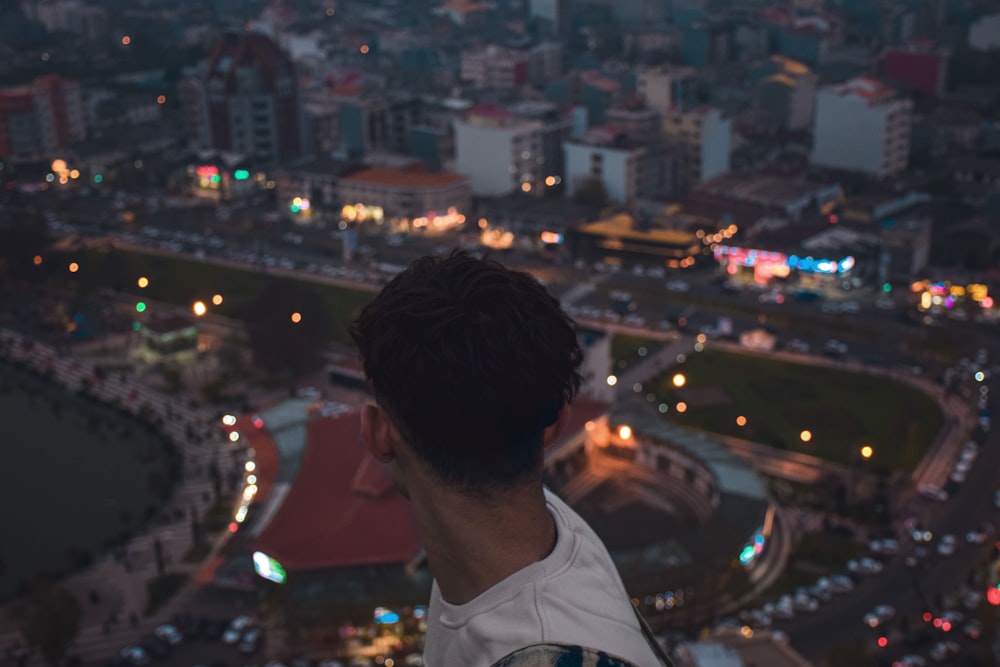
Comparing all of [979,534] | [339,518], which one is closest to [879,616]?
[979,534]

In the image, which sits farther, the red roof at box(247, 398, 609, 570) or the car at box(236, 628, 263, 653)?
the red roof at box(247, 398, 609, 570)

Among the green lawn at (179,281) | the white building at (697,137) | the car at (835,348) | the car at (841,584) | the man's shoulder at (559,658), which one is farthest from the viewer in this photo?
the white building at (697,137)

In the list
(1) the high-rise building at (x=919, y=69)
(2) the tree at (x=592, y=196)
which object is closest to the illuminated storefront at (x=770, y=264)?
(2) the tree at (x=592, y=196)

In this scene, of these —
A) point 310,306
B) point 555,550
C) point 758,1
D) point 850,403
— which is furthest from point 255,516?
point 758,1

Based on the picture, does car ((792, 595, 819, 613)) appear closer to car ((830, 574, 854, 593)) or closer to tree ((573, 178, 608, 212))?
car ((830, 574, 854, 593))

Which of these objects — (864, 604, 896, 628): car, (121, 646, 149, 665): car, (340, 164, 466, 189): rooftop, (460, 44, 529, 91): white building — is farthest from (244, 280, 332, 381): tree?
(460, 44, 529, 91): white building

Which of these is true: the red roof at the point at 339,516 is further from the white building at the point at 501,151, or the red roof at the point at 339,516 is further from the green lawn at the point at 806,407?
the white building at the point at 501,151
